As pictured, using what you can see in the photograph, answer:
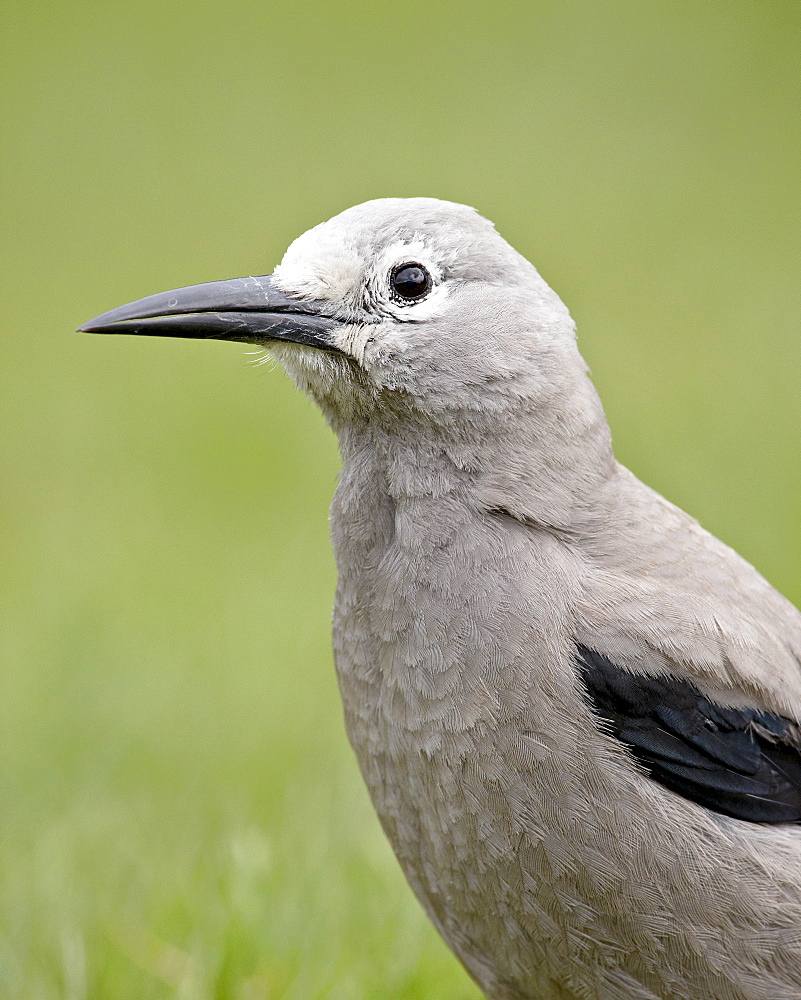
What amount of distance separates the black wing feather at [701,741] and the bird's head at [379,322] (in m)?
0.77

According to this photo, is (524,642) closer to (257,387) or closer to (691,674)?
(691,674)

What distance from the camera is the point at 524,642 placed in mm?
3033

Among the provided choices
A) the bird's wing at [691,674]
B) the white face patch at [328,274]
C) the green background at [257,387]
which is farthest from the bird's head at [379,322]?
the bird's wing at [691,674]

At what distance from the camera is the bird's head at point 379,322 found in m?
3.25

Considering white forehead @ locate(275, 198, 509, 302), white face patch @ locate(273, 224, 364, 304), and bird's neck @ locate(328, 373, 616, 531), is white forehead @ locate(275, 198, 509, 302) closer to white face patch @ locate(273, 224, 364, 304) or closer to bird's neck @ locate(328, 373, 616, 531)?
white face patch @ locate(273, 224, 364, 304)

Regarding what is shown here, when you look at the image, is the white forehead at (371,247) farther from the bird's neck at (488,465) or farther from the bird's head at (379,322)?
the bird's neck at (488,465)

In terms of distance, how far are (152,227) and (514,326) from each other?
857cm

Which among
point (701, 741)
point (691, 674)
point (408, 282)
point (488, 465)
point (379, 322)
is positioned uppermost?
point (408, 282)

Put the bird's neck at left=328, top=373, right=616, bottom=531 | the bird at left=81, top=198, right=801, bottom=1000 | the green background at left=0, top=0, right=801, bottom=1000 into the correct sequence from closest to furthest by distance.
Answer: the bird at left=81, top=198, right=801, bottom=1000 < the bird's neck at left=328, top=373, right=616, bottom=531 < the green background at left=0, top=0, right=801, bottom=1000

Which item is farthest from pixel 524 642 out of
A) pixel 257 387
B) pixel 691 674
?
pixel 257 387

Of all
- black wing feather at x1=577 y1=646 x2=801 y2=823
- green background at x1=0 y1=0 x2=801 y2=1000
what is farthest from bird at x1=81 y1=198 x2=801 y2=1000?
green background at x1=0 y1=0 x2=801 y2=1000

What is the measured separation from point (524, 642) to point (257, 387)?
654 centimetres

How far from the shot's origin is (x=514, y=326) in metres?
3.36

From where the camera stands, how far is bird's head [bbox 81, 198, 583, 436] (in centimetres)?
325
